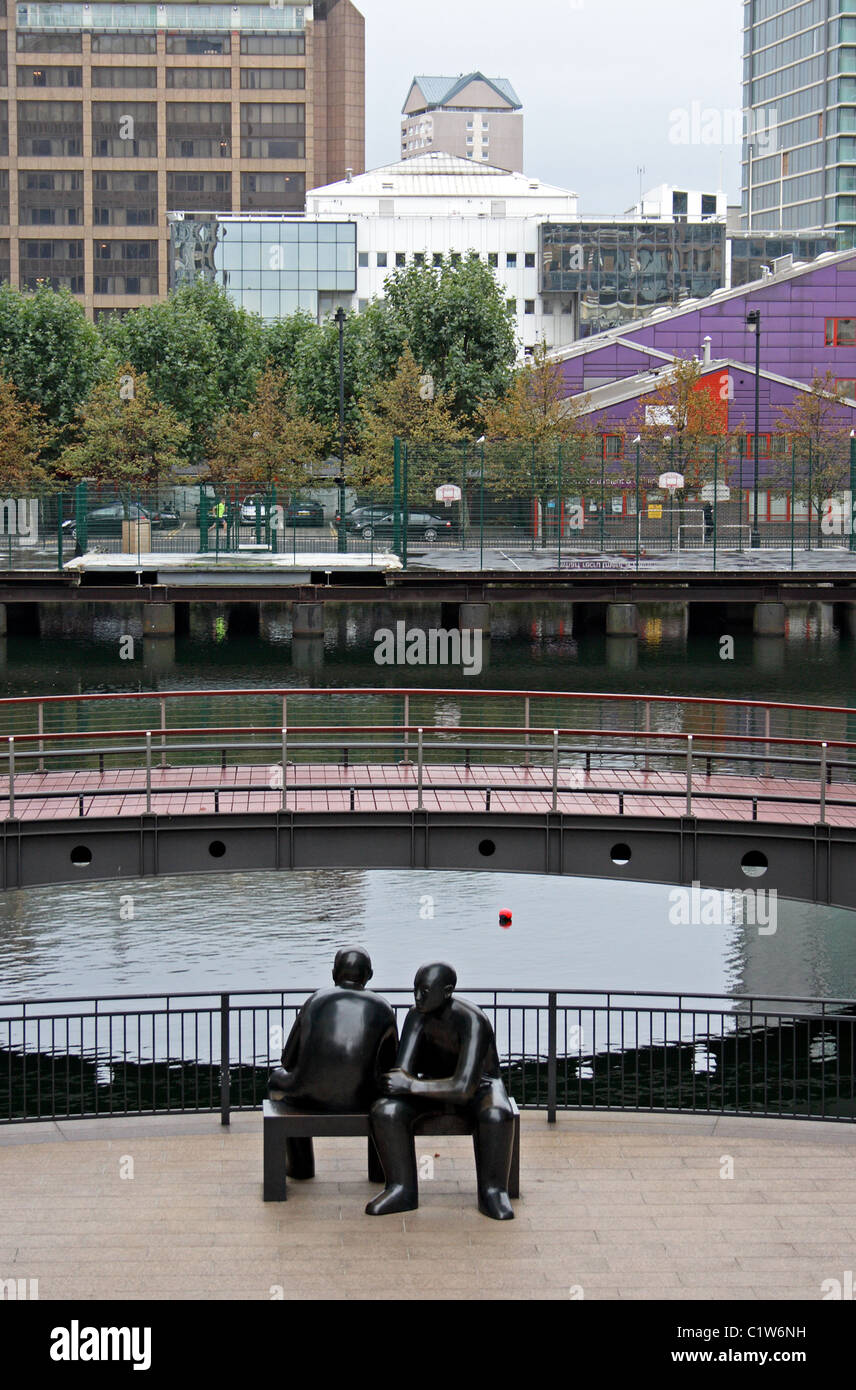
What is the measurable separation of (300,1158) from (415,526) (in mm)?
44506

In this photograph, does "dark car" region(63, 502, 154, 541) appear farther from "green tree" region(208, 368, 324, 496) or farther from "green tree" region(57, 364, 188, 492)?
"green tree" region(208, 368, 324, 496)

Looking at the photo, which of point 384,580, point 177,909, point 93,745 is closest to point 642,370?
point 384,580

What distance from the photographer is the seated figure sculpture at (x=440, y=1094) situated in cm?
984

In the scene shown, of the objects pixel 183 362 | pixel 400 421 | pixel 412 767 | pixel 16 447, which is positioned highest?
pixel 183 362

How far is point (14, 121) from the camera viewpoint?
126000 mm

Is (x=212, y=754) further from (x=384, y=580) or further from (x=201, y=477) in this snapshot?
(x=201, y=477)

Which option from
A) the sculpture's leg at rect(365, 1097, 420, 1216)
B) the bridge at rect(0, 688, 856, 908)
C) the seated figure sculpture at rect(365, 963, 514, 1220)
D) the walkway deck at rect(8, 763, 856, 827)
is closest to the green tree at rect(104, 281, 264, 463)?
the walkway deck at rect(8, 763, 856, 827)

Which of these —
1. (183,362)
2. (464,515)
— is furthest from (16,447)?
(464,515)

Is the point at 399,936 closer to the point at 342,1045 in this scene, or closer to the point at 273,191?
the point at 342,1045

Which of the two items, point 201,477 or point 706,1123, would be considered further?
point 201,477

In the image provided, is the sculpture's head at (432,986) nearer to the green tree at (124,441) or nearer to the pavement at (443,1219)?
the pavement at (443,1219)

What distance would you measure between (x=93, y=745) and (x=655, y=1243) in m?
26.2

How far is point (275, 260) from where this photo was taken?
10706cm

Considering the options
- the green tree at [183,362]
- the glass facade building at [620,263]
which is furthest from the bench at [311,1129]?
the glass facade building at [620,263]
